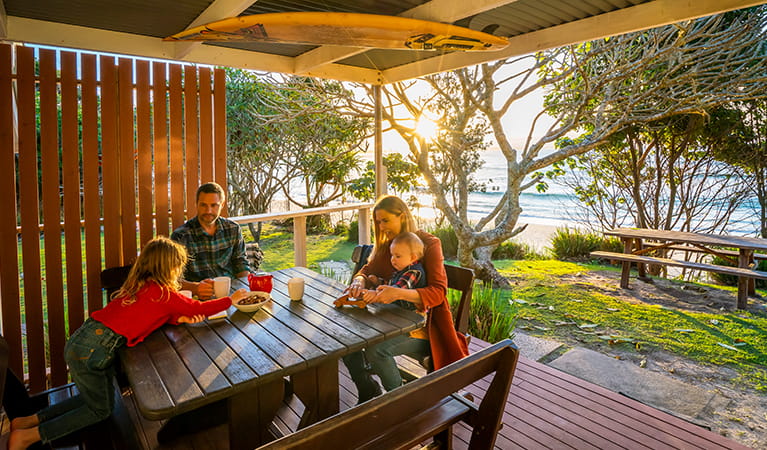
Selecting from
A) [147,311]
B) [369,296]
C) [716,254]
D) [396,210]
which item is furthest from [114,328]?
[716,254]

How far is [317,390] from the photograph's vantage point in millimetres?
1899

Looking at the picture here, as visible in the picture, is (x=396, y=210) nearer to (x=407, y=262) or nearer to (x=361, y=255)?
(x=407, y=262)

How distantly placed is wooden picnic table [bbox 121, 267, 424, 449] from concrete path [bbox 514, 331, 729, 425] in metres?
2.05

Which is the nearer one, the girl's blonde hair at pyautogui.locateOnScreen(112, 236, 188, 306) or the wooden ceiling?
the girl's blonde hair at pyautogui.locateOnScreen(112, 236, 188, 306)

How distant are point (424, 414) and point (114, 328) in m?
1.24

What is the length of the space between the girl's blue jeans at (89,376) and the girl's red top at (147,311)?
6 centimetres

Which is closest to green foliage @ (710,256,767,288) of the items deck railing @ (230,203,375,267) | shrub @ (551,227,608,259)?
shrub @ (551,227,608,259)

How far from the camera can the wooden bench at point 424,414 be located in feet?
3.05

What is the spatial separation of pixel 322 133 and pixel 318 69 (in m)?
6.58

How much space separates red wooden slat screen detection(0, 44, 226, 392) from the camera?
280 centimetres

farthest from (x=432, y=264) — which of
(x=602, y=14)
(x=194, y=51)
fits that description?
(x=194, y=51)

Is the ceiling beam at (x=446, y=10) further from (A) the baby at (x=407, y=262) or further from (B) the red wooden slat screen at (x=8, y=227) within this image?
(B) the red wooden slat screen at (x=8, y=227)

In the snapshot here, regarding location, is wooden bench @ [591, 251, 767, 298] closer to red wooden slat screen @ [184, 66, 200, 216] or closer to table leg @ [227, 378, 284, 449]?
red wooden slat screen @ [184, 66, 200, 216]

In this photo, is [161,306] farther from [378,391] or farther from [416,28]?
[416,28]
